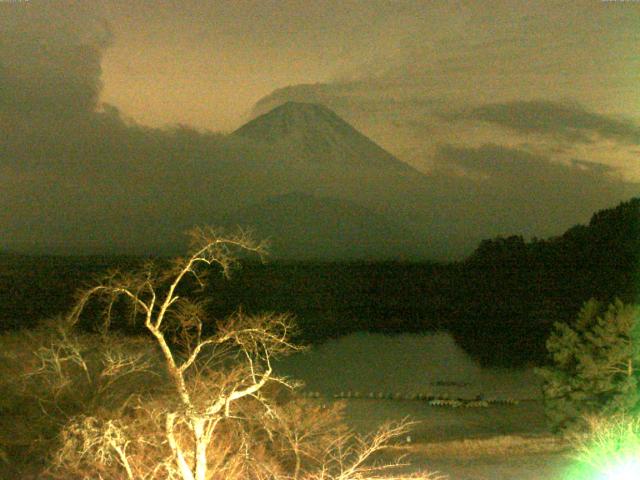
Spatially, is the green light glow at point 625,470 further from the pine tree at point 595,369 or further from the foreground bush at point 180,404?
the pine tree at point 595,369

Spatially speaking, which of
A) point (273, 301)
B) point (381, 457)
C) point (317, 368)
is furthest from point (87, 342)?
point (273, 301)

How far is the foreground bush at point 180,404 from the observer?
6.50m

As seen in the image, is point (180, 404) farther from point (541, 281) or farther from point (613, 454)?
point (541, 281)

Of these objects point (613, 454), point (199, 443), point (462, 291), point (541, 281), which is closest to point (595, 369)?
point (613, 454)

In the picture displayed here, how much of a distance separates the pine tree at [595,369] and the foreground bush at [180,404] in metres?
5.08

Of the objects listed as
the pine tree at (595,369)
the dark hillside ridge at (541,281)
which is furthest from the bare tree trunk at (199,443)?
the dark hillside ridge at (541,281)

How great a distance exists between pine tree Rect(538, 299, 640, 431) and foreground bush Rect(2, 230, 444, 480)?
5082 mm

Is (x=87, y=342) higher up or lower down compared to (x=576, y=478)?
higher up

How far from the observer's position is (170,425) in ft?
20.7

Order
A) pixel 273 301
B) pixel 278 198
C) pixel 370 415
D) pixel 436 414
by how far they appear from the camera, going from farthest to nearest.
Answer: pixel 278 198 < pixel 273 301 < pixel 436 414 < pixel 370 415

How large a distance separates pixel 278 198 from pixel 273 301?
4513 inches

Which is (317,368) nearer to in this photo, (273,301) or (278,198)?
(273,301)

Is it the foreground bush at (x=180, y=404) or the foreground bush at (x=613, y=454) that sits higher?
the foreground bush at (x=180, y=404)

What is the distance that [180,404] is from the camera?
21.6 ft
